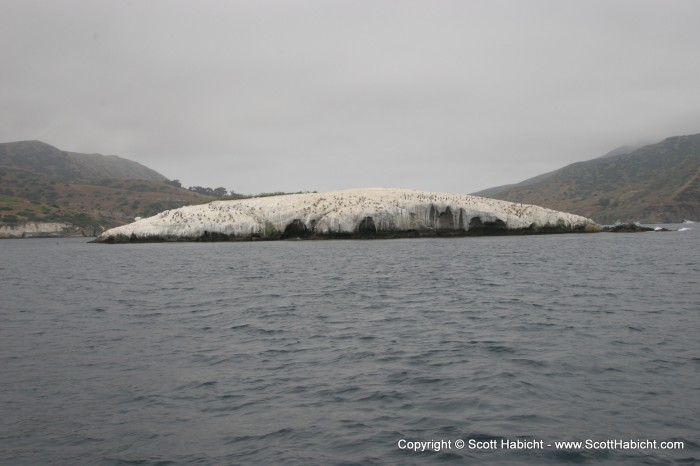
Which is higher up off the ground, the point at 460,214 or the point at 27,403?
the point at 460,214

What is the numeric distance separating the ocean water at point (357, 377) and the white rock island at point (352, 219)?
6065 cm

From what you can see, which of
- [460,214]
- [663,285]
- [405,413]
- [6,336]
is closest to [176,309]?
[6,336]

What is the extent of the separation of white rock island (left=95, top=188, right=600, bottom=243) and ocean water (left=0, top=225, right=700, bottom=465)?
60650 mm

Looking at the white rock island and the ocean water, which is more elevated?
the white rock island

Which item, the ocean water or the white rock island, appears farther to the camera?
the white rock island

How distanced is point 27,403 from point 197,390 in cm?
395

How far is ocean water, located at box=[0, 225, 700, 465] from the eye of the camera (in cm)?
977

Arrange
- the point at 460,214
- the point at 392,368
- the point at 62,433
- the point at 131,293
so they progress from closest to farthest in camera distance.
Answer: the point at 62,433 < the point at 392,368 < the point at 131,293 < the point at 460,214

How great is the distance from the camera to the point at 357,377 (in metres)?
13.7

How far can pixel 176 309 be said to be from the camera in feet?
80.9

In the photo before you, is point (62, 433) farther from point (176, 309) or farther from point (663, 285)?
point (663, 285)

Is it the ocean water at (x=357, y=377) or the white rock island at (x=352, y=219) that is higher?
the white rock island at (x=352, y=219)

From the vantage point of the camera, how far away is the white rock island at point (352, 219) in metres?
89.4

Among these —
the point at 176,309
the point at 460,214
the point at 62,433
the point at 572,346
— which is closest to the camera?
the point at 62,433
